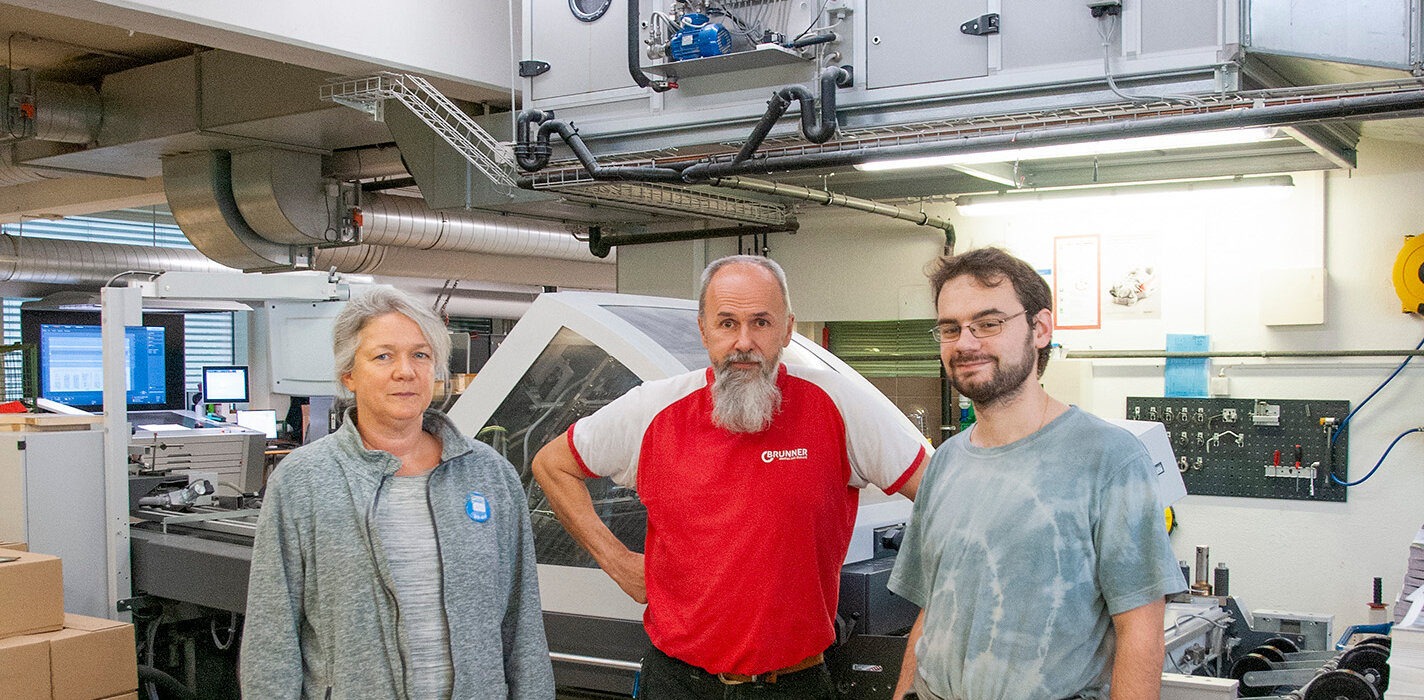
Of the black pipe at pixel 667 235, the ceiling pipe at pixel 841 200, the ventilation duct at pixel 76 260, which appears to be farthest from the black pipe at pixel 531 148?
the ventilation duct at pixel 76 260

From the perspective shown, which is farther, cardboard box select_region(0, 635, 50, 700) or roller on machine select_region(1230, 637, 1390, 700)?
cardboard box select_region(0, 635, 50, 700)

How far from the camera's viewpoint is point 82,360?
9.32 metres

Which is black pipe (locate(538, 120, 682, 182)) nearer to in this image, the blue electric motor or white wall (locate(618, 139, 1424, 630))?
the blue electric motor

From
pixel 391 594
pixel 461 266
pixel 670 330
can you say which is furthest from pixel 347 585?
pixel 461 266

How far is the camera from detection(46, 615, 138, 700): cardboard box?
3002 mm

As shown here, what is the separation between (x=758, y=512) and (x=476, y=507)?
0.48 m

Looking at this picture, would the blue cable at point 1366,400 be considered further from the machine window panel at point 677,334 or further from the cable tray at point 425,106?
the cable tray at point 425,106

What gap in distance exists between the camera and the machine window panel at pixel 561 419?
272cm

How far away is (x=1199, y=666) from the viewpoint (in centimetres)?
240

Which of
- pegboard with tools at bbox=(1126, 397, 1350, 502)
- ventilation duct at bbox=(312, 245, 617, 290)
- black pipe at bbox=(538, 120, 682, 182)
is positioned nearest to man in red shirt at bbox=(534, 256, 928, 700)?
black pipe at bbox=(538, 120, 682, 182)

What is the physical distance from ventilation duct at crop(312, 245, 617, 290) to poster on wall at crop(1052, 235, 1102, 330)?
4.27 m

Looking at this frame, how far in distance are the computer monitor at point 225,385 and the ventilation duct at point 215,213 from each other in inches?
155

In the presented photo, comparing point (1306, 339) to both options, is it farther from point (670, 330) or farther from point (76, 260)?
point (76, 260)

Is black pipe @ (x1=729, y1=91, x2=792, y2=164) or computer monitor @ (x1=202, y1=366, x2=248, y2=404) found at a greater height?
black pipe @ (x1=729, y1=91, x2=792, y2=164)
